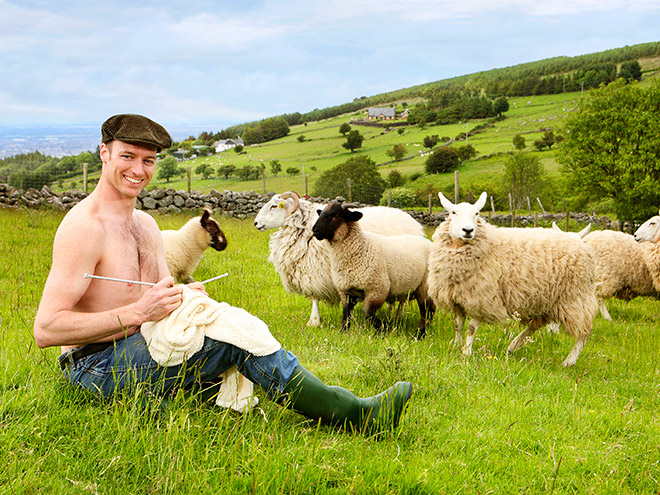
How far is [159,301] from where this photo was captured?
259 cm

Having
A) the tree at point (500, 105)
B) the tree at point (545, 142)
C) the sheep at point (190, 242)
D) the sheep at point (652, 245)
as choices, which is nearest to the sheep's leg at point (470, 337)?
the sheep at point (190, 242)

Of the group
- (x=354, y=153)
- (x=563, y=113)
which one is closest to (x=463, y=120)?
(x=563, y=113)

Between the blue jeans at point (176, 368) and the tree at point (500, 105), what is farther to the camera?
the tree at point (500, 105)

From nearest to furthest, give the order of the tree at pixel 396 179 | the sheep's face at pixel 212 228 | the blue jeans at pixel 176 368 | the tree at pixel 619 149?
the blue jeans at pixel 176 368 < the sheep's face at pixel 212 228 < the tree at pixel 619 149 < the tree at pixel 396 179

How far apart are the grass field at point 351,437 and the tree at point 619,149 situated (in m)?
28.7

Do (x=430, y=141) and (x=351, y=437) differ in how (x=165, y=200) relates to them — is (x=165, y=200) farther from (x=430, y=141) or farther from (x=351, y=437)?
(x=430, y=141)

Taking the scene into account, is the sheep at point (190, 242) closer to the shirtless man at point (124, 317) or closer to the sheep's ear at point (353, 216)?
the sheep's ear at point (353, 216)

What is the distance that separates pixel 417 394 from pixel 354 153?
7449 cm

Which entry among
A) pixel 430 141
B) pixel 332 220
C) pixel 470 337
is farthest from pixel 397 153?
pixel 470 337

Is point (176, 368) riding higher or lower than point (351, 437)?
higher

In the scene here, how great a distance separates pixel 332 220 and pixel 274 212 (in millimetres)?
1291

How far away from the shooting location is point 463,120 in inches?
3979

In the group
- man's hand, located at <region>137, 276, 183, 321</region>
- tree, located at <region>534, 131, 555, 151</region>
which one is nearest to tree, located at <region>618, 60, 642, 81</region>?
tree, located at <region>534, 131, 555, 151</region>

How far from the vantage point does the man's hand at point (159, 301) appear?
8.45 ft
